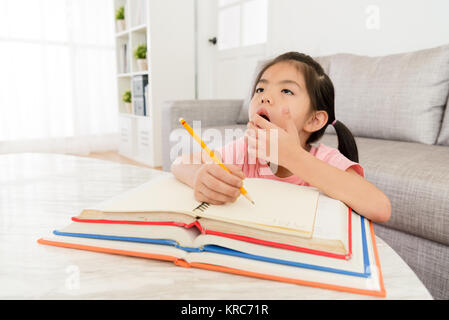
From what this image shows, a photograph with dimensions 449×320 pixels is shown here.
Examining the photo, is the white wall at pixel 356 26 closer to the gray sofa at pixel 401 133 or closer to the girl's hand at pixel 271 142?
the gray sofa at pixel 401 133

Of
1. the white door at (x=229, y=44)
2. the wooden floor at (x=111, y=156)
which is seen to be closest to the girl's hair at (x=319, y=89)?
the white door at (x=229, y=44)

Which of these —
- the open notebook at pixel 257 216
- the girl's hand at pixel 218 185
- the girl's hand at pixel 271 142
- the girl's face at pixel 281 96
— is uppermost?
the girl's face at pixel 281 96

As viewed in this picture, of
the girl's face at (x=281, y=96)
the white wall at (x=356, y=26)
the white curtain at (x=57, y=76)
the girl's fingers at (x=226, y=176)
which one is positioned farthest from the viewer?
the white curtain at (x=57, y=76)

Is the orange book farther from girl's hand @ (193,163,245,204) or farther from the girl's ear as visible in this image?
the girl's ear

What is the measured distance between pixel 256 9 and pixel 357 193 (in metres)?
2.59

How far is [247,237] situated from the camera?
377 mm

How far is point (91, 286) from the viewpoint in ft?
1.15

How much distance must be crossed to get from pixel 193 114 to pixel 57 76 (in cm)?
202

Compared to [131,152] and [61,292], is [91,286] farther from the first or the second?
[131,152]

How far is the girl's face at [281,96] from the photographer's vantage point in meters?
0.71

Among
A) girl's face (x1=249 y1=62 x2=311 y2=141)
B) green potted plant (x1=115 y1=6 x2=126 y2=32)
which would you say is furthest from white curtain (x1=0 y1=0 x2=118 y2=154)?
girl's face (x1=249 y1=62 x2=311 y2=141)

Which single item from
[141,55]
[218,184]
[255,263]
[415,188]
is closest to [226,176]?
[218,184]

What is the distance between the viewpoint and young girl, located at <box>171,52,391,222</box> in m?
0.47
